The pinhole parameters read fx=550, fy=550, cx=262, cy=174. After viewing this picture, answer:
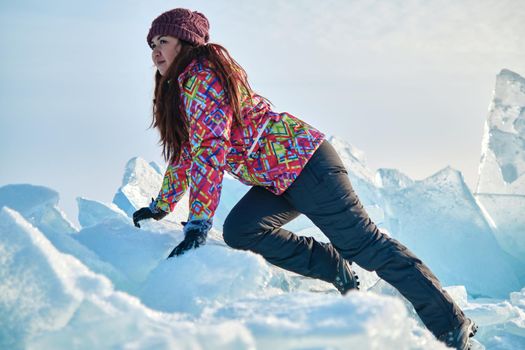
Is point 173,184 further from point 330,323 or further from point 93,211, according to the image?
point 93,211

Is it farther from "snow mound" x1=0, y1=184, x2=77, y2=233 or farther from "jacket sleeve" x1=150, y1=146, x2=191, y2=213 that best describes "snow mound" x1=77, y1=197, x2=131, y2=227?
"jacket sleeve" x1=150, y1=146, x2=191, y2=213

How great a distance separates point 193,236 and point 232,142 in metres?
0.46

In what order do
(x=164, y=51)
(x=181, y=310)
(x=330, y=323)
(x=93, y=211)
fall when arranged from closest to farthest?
(x=330, y=323)
(x=181, y=310)
(x=164, y=51)
(x=93, y=211)

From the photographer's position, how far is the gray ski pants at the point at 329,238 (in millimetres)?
1958

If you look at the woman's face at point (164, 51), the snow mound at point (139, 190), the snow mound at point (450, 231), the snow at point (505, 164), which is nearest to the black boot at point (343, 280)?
the woman's face at point (164, 51)

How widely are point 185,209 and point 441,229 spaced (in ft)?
7.45

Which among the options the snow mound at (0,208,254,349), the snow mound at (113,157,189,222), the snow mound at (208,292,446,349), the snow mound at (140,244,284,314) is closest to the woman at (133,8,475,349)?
the snow mound at (140,244,284,314)

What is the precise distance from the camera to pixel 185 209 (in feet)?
15.4

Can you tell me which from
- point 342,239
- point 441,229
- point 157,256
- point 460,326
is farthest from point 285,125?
point 441,229

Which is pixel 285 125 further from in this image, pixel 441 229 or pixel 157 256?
pixel 441 229

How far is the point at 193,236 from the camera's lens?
183cm

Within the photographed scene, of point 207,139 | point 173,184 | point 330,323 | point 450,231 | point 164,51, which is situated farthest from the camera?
point 450,231

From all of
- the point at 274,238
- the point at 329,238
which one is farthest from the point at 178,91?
the point at 329,238

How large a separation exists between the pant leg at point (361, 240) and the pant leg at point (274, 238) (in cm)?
9
